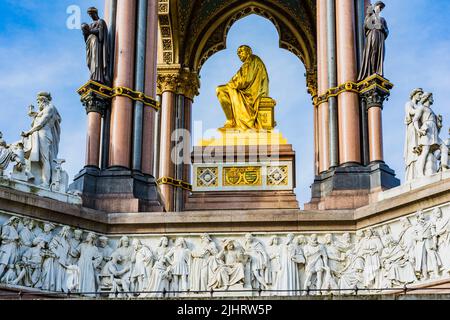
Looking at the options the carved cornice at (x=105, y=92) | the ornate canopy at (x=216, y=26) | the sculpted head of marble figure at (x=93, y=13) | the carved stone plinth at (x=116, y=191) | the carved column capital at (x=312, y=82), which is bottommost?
the carved stone plinth at (x=116, y=191)

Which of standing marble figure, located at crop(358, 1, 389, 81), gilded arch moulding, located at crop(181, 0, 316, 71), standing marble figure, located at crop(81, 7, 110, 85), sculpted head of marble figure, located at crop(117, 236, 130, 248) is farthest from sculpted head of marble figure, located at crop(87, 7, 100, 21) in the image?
gilded arch moulding, located at crop(181, 0, 316, 71)

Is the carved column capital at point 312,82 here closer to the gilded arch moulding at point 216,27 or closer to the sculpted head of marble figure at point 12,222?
the gilded arch moulding at point 216,27

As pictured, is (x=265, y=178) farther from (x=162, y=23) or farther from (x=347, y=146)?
(x=162, y=23)

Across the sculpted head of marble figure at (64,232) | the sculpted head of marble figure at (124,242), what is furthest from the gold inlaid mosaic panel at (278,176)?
the sculpted head of marble figure at (64,232)

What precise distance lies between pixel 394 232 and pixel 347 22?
23.9 feet

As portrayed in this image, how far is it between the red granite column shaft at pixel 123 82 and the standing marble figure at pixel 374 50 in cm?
689

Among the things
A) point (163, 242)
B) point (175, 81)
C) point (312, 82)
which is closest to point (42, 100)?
point (163, 242)

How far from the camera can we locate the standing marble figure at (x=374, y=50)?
27.6 m

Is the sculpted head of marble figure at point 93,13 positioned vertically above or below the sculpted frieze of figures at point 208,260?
above

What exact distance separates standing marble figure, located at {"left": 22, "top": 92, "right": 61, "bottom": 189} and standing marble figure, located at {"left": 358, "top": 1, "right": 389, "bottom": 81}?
899cm

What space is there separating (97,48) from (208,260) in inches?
296
